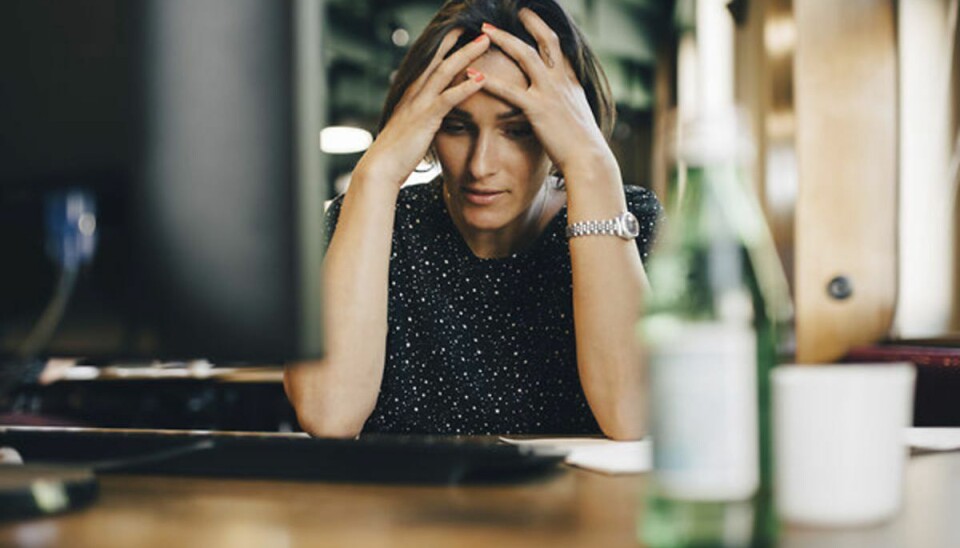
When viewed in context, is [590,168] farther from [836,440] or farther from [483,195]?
[836,440]

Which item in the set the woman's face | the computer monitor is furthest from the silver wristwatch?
the computer monitor

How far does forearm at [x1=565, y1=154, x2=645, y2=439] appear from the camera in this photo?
1155 millimetres

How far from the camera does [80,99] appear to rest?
586mm

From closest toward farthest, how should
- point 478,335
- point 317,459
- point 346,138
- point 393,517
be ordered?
point 393,517 → point 317,459 → point 478,335 → point 346,138

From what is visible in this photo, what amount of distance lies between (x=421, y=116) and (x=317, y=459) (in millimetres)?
698

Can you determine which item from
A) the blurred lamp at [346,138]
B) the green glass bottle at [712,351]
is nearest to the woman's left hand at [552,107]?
the green glass bottle at [712,351]

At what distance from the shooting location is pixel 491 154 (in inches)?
50.8

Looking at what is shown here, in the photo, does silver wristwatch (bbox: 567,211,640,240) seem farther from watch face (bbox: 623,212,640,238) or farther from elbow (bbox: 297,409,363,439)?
elbow (bbox: 297,409,363,439)

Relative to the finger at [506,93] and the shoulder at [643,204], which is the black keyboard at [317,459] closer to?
the finger at [506,93]

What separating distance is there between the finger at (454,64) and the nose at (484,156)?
0.30ft

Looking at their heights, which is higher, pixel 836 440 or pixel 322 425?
pixel 836 440

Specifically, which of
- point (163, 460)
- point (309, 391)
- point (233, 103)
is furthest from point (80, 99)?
point (309, 391)

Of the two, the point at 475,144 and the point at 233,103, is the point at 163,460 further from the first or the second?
the point at 475,144

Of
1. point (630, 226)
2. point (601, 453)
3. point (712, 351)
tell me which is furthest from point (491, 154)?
point (712, 351)
